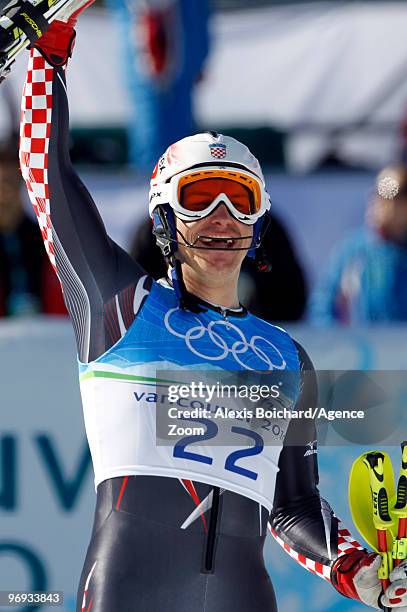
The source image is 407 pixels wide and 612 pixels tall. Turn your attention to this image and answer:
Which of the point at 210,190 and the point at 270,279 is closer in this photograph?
the point at 210,190

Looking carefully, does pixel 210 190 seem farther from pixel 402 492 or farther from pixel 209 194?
pixel 402 492

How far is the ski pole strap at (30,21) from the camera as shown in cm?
345

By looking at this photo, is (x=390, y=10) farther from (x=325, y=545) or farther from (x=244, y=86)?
(x=325, y=545)

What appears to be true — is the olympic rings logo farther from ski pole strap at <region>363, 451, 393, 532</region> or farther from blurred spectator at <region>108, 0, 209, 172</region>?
blurred spectator at <region>108, 0, 209, 172</region>

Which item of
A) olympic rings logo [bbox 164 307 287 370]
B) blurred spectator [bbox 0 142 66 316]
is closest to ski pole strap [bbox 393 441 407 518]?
olympic rings logo [bbox 164 307 287 370]

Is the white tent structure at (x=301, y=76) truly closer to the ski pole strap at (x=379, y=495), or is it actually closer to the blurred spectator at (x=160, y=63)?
the blurred spectator at (x=160, y=63)

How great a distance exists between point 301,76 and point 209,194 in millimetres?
8600

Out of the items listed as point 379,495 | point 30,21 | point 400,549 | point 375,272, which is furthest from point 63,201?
point 375,272

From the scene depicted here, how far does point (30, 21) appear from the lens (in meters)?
3.48

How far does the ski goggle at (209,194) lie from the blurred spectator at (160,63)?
171 inches

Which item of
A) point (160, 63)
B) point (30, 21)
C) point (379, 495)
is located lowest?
point (379, 495)

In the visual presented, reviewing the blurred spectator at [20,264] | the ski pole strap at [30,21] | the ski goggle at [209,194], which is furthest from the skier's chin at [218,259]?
the blurred spectator at [20,264]

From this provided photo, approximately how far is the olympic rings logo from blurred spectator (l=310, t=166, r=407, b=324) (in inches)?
101

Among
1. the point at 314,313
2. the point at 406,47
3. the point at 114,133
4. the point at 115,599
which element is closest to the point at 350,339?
the point at 314,313
